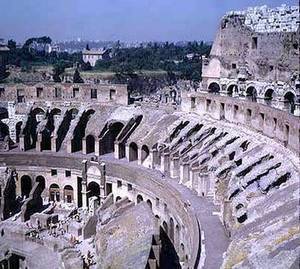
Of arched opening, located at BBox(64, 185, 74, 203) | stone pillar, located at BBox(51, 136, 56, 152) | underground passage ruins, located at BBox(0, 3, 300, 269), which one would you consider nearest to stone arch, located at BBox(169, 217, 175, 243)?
underground passage ruins, located at BBox(0, 3, 300, 269)

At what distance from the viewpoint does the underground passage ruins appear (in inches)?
814

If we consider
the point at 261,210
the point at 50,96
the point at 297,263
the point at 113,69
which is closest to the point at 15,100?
the point at 50,96

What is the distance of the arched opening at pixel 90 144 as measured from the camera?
39122 mm

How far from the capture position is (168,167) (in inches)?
1278

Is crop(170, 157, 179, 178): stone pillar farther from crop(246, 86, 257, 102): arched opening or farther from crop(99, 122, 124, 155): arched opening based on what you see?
crop(246, 86, 257, 102): arched opening

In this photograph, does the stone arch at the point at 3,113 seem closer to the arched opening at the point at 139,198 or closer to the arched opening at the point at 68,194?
the arched opening at the point at 68,194

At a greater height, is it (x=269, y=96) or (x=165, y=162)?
(x=269, y=96)

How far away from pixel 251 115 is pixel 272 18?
31.4 ft

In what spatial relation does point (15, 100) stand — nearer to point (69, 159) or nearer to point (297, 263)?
point (69, 159)

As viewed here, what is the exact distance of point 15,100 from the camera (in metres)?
43.8

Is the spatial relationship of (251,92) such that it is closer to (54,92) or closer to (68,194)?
(68,194)

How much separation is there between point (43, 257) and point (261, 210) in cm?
1271

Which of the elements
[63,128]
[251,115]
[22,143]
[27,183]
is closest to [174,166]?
[251,115]

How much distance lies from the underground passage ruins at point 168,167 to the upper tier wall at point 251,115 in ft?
0.24
